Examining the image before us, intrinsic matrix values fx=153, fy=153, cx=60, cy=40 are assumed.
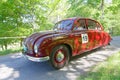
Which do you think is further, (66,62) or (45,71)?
(66,62)

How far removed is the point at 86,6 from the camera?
16.2m

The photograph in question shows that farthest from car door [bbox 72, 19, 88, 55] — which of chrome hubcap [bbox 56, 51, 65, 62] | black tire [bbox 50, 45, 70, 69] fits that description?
chrome hubcap [bbox 56, 51, 65, 62]

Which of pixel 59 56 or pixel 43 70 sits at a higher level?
pixel 59 56

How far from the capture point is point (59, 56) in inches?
199

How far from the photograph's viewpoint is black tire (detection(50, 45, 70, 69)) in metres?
4.85

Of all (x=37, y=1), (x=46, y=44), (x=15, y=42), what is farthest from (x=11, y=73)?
(x=15, y=42)

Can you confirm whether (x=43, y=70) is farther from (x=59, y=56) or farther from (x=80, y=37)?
(x=80, y=37)

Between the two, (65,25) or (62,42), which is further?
(65,25)

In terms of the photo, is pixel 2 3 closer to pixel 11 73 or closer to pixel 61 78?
pixel 11 73

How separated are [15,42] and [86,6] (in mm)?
8164

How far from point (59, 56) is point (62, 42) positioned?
0.48 m

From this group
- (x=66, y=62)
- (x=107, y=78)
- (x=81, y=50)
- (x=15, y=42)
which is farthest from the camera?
(x=15, y=42)

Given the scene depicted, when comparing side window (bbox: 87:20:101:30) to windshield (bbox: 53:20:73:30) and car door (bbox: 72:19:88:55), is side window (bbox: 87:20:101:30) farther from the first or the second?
windshield (bbox: 53:20:73:30)

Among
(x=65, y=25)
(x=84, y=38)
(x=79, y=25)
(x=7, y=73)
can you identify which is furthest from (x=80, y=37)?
(x=7, y=73)
